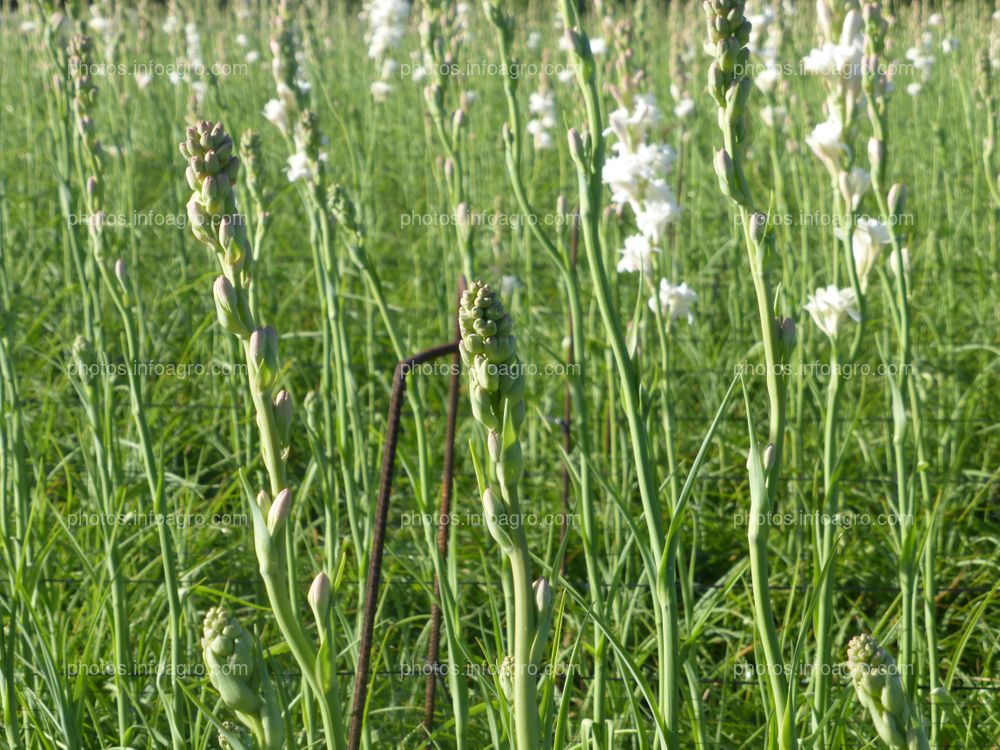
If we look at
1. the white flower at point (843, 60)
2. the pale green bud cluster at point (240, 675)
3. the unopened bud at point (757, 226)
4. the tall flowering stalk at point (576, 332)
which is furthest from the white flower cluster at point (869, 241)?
the pale green bud cluster at point (240, 675)

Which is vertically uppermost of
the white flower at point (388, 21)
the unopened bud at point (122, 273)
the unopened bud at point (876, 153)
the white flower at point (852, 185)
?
the white flower at point (388, 21)

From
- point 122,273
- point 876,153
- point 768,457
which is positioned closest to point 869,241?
point 876,153

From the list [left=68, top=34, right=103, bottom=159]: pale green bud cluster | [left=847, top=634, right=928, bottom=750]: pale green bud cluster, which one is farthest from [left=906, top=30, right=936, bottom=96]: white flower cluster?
[left=847, top=634, right=928, bottom=750]: pale green bud cluster

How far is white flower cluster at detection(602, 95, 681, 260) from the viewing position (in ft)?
7.13

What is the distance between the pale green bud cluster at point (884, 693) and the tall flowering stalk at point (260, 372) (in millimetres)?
530

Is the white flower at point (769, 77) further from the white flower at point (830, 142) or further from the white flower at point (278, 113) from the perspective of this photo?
the white flower at point (830, 142)

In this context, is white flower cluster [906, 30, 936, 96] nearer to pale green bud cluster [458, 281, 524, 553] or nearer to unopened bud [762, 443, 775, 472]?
unopened bud [762, 443, 775, 472]

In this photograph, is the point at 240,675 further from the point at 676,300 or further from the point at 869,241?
the point at 676,300

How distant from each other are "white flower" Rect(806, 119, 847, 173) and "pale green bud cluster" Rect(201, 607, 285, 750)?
4.50ft

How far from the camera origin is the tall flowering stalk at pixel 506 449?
880mm

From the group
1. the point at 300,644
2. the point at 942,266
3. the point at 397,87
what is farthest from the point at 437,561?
the point at 397,87

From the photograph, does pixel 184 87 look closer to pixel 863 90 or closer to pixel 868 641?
pixel 863 90

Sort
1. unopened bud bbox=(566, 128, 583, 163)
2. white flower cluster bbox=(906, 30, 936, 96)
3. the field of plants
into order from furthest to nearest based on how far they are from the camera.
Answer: white flower cluster bbox=(906, 30, 936, 96)
unopened bud bbox=(566, 128, 583, 163)
the field of plants

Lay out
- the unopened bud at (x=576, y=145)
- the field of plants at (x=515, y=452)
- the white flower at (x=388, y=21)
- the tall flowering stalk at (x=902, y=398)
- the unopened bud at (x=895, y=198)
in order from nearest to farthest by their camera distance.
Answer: the field of plants at (x=515, y=452) < the unopened bud at (x=576, y=145) < the tall flowering stalk at (x=902, y=398) < the unopened bud at (x=895, y=198) < the white flower at (x=388, y=21)
